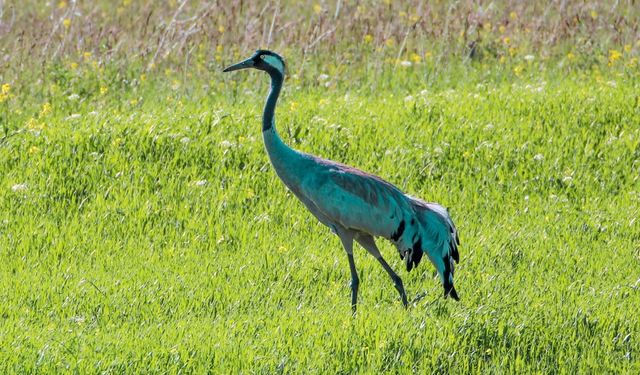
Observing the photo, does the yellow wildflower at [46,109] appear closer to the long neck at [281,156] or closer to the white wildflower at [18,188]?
the white wildflower at [18,188]

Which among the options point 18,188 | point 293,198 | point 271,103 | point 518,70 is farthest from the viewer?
point 518,70

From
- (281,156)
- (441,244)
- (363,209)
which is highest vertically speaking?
(281,156)

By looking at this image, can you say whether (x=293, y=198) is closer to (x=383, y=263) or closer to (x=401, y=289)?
(x=383, y=263)

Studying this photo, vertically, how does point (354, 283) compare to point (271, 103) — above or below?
below

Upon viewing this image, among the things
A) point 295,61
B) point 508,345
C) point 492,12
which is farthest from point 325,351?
point 492,12

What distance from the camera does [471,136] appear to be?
10.2 m

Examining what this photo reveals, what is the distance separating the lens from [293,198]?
9.12 meters

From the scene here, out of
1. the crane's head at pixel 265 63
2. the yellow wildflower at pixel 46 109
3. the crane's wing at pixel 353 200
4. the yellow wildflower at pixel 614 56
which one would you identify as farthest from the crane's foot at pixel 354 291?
the yellow wildflower at pixel 614 56

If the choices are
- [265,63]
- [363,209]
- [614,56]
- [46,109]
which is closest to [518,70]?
[614,56]

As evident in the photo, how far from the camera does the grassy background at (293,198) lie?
6.70 meters

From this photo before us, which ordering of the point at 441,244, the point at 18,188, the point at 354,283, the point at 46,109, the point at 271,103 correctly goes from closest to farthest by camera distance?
the point at 441,244 < the point at 354,283 < the point at 271,103 < the point at 18,188 < the point at 46,109

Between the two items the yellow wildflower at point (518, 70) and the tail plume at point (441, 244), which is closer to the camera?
the tail plume at point (441, 244)

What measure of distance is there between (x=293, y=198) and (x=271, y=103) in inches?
69.0

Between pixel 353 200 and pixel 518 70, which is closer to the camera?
pixel 353 200
